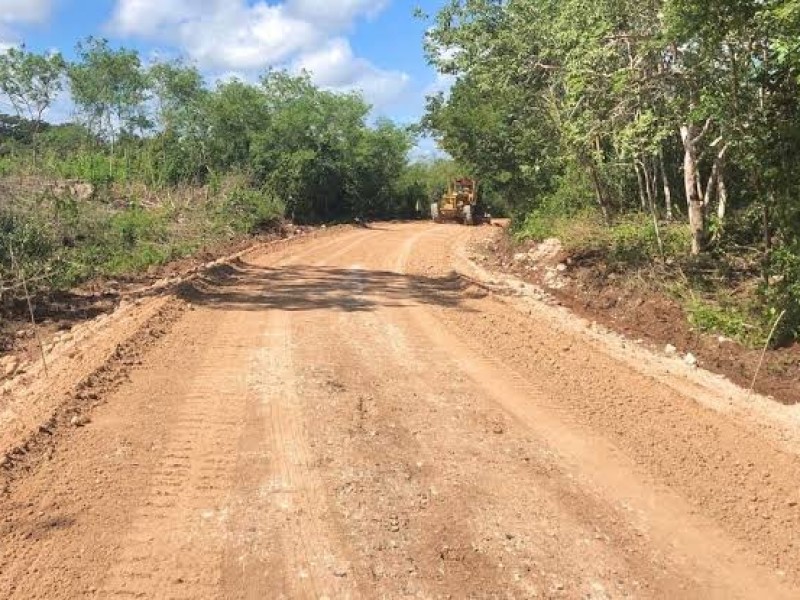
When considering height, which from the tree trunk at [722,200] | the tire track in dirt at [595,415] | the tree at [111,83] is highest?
the tree at [111,83]

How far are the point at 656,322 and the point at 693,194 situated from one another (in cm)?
294

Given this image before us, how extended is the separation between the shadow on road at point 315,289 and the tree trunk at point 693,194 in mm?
4306

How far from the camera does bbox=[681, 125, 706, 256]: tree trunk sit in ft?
41.8

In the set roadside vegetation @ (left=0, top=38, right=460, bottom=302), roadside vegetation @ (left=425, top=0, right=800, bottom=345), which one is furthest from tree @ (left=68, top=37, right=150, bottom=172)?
roadside vegetation @ (left=425, top=0, right=800, bottom=345)

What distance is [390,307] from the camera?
12297 millimetres

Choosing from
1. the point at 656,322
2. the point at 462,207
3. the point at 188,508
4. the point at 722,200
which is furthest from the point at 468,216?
the point at 188,508

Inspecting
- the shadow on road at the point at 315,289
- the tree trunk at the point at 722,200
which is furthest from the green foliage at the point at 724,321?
the shadow on road at the point at 315,289

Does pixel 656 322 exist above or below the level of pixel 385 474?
below

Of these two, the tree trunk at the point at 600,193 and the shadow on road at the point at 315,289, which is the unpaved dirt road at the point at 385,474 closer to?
the shadow on road at the point at 315,289

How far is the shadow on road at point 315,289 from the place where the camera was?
12.4 metres

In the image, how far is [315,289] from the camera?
1411 cm

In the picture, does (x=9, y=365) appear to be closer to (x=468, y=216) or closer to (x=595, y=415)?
(x=595, y=415)

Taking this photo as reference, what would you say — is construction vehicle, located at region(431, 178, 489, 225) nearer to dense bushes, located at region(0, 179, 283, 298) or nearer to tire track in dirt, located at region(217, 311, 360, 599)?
dense bushes, located at region(0, 179, 283, 298)

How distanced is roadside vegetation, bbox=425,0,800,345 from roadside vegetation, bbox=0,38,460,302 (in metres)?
9.11
